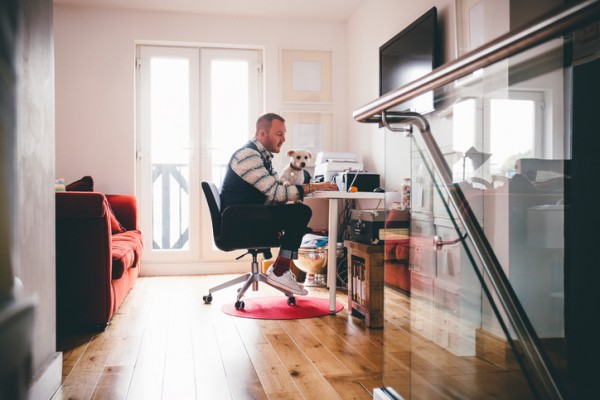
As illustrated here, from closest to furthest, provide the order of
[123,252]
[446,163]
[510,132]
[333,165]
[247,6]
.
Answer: [510,132] → [446,163] → [123,252] → [333,165] → [247,6]

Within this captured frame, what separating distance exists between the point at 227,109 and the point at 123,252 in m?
2.56

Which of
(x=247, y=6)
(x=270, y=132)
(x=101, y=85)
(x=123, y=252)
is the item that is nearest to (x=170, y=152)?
(x=101, y=85)

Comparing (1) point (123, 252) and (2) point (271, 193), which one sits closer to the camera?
(1) point (123, 252)

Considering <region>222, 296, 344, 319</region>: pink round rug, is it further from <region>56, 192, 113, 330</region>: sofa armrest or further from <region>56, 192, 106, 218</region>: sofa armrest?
<region>56, 192, 106, 218</region>: sofa armrest

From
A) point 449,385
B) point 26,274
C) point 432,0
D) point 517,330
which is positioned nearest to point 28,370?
point 517,330

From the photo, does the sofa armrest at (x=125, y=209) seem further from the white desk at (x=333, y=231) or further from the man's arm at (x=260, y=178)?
the white desk at (x=333, y=231)

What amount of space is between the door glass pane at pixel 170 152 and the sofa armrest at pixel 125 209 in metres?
0.67

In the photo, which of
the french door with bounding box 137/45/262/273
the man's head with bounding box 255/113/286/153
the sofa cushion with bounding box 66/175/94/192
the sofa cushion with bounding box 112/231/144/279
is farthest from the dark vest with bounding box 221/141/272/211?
the french door with bounding box 137/45/262/273

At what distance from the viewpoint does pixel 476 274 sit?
1.24m

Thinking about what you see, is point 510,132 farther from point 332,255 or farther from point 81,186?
point 81,186

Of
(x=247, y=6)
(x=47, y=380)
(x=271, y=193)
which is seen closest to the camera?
(x=47, y=380)

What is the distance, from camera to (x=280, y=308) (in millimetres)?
3283

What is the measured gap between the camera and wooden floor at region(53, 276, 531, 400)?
138 cm

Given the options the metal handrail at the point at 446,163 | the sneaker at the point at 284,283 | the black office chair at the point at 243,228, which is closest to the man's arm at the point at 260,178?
the black office chair at the point at 243,228
